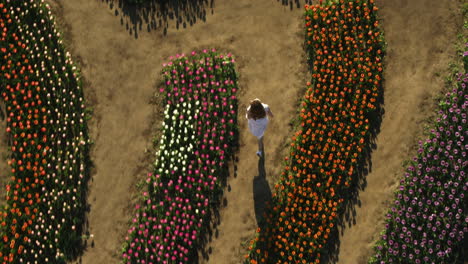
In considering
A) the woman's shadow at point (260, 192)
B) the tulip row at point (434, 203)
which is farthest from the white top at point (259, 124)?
the tulip row at point (434, 203)

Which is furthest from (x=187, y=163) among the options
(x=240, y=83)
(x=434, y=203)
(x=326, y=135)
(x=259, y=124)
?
(x=434, y=203)

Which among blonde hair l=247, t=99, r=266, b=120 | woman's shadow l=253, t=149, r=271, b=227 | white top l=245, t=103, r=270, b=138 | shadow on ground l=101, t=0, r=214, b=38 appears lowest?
woman's shadow l=253, t=149, r=271, b=227

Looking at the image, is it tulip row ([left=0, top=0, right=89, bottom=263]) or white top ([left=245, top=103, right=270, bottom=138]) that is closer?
white top ([left=245, top=103, right=270, bottom=138])

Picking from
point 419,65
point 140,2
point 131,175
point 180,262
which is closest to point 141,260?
point 180,262

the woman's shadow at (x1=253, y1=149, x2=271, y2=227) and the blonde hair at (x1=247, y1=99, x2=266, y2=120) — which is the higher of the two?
the blonde hair at (x1=247, y1=99, x2=266, y2=120)

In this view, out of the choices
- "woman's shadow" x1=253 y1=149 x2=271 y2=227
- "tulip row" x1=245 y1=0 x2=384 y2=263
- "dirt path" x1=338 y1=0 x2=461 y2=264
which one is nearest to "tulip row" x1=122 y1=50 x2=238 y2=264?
"woman's shadow" x1=253 y1=149 x2=271 y2=227

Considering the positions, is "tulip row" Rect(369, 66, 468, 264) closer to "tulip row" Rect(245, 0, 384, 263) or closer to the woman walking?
"tulip row" Rect(245, 0, 384, 263)

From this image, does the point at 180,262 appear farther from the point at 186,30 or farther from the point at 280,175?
the point at 186,30
